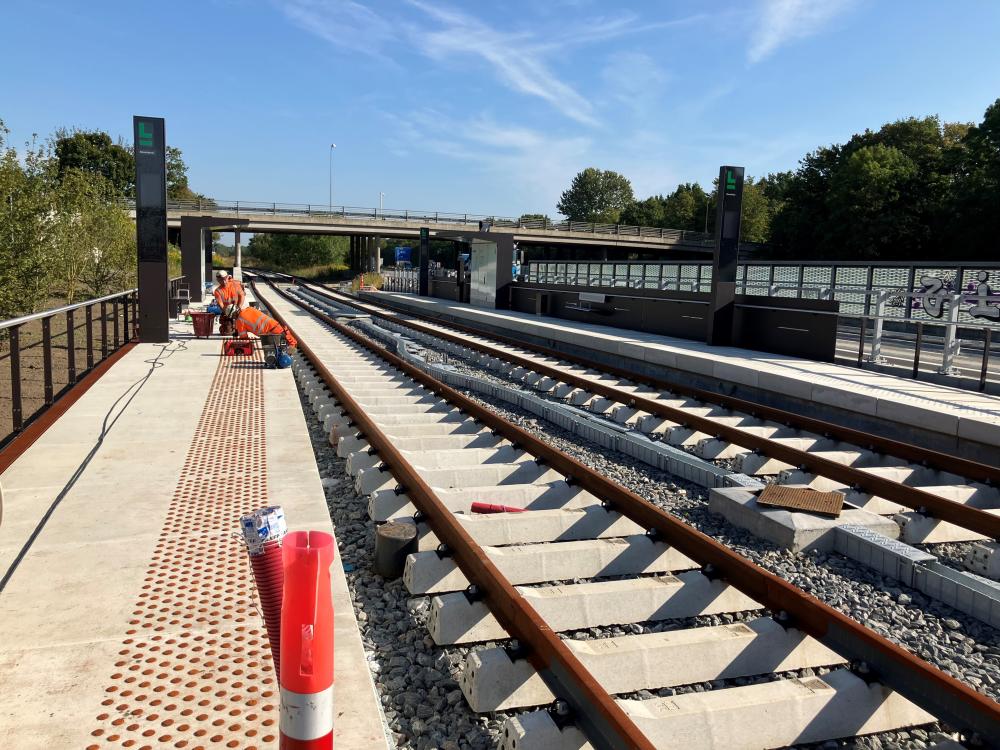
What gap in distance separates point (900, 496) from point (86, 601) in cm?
566

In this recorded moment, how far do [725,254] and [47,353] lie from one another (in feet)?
40.2

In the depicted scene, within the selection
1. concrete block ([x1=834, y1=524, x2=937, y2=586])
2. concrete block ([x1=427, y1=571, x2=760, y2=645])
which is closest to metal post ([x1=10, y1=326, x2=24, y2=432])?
concrete block ([x1=427, y1=571, x2=760, y2=645])

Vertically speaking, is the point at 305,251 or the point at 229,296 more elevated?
the point at 305,251

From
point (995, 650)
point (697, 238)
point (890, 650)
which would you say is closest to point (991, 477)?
point (995, 650)

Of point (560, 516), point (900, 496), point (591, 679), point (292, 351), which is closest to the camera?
point (591, 679)

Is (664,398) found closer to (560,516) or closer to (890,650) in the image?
(560,516)

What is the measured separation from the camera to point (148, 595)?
4152 millimetres

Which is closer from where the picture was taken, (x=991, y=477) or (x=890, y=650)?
(x=890, y=650)

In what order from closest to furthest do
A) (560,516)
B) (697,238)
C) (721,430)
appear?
(560,516) → (721,430) → (697,238)

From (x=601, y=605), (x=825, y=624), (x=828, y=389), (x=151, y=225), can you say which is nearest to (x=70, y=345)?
(x=151, y=225)

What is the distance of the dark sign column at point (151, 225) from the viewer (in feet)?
52.8

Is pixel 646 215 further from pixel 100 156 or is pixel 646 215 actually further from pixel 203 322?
pixel 203 322

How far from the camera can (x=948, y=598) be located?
4723mm

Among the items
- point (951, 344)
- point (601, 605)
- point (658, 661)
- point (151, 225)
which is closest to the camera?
point (658, 661)
